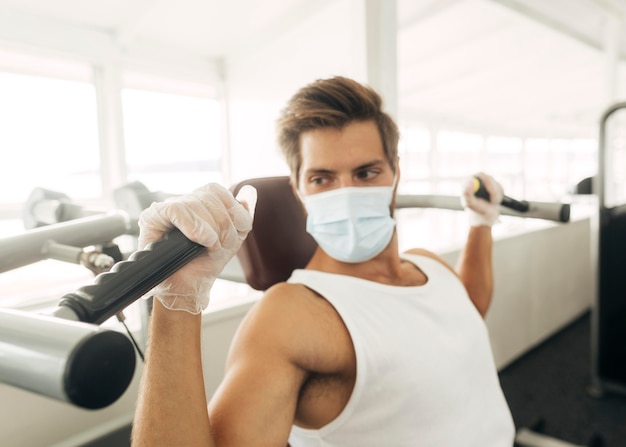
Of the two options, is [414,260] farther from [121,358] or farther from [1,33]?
[1,33]

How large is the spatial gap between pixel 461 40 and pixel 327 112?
11.8ft

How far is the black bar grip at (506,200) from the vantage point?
4.14ft

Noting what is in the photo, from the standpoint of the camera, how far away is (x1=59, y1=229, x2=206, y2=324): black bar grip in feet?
1.27

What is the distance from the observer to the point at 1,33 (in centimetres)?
155

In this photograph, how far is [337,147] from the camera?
1.08m

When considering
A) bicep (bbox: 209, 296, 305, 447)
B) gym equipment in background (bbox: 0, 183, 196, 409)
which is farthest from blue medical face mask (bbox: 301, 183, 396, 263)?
gym equipment in background (bbox: 0, 183, 196, 409)

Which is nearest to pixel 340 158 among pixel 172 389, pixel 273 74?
pixel 172 389

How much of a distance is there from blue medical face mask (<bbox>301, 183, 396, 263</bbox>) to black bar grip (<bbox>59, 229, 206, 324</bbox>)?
61 centimetres

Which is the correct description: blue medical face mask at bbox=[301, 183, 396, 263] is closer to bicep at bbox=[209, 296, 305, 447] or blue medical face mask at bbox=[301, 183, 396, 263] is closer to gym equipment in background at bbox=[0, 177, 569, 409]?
bicep at bbox=[209, 296, 305, 447]

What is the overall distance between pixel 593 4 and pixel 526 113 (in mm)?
4765

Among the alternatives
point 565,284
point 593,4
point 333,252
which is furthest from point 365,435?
point 593,4

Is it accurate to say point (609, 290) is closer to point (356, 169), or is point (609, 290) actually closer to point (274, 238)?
point (356, 169)

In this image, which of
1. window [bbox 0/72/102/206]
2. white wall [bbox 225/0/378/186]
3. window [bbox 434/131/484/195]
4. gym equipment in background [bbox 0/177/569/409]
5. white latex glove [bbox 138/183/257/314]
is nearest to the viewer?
gym equipment in background [bbox 0/177/569/409]

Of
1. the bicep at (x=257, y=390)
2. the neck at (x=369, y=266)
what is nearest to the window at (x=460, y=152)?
the neck at (x=369, y=266)
